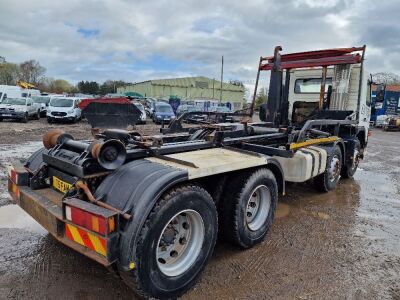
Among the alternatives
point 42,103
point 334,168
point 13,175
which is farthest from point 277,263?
point 42,103

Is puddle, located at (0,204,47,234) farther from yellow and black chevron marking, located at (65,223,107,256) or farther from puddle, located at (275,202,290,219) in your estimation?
puddle, located at (275,202,290,219)

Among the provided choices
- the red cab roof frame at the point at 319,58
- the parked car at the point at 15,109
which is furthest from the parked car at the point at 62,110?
the red cab roof frame at the point at 319,58

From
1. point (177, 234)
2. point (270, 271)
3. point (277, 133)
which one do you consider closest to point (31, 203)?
point (177, 234)

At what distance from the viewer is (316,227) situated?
496cm

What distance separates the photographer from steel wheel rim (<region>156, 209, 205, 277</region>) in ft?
10.3

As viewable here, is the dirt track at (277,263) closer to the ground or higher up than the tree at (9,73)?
closer to the ground

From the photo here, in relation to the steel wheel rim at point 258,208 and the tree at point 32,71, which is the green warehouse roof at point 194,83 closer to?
the tree at point 32,71

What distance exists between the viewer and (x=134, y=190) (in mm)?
2773

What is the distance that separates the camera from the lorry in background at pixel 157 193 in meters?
2.68

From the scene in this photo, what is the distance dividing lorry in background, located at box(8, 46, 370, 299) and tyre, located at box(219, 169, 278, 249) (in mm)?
11

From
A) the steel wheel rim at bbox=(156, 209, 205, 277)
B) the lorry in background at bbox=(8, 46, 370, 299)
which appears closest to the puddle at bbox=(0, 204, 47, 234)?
the lorry in background at bbox=(8, 46, 370, 299)

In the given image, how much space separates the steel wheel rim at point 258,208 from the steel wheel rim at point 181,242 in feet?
3.36

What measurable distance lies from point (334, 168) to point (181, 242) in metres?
4.60

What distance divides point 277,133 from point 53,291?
3.76 m
